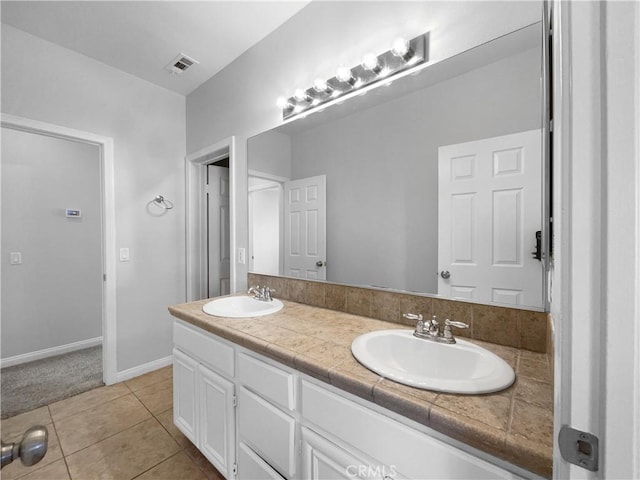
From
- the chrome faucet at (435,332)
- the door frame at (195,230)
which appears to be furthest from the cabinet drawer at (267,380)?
the door frame at (195,230)

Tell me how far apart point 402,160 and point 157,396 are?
2.49m

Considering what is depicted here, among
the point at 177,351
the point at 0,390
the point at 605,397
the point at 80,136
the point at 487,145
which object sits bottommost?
the point at 0,390

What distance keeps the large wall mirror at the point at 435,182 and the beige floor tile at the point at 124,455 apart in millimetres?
1338

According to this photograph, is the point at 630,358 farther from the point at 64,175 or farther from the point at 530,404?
the point at 64,175

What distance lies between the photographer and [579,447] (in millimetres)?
404

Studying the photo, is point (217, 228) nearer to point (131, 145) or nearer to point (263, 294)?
point (131, 145)

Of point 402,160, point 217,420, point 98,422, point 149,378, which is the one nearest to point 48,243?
point 149,378

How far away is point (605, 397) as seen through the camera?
1.25 feet

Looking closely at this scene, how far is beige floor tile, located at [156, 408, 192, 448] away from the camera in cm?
173

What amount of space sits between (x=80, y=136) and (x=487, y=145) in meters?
2.82

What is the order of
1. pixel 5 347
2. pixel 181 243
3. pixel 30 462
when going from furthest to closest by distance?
pixel 181 243
pixel 5 347
pixel 30 462

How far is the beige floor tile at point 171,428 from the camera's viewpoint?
173 centimetres

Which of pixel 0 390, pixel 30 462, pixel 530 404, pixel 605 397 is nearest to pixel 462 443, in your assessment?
pixel 530 404

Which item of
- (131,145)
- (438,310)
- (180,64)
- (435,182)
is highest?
(180,64)
